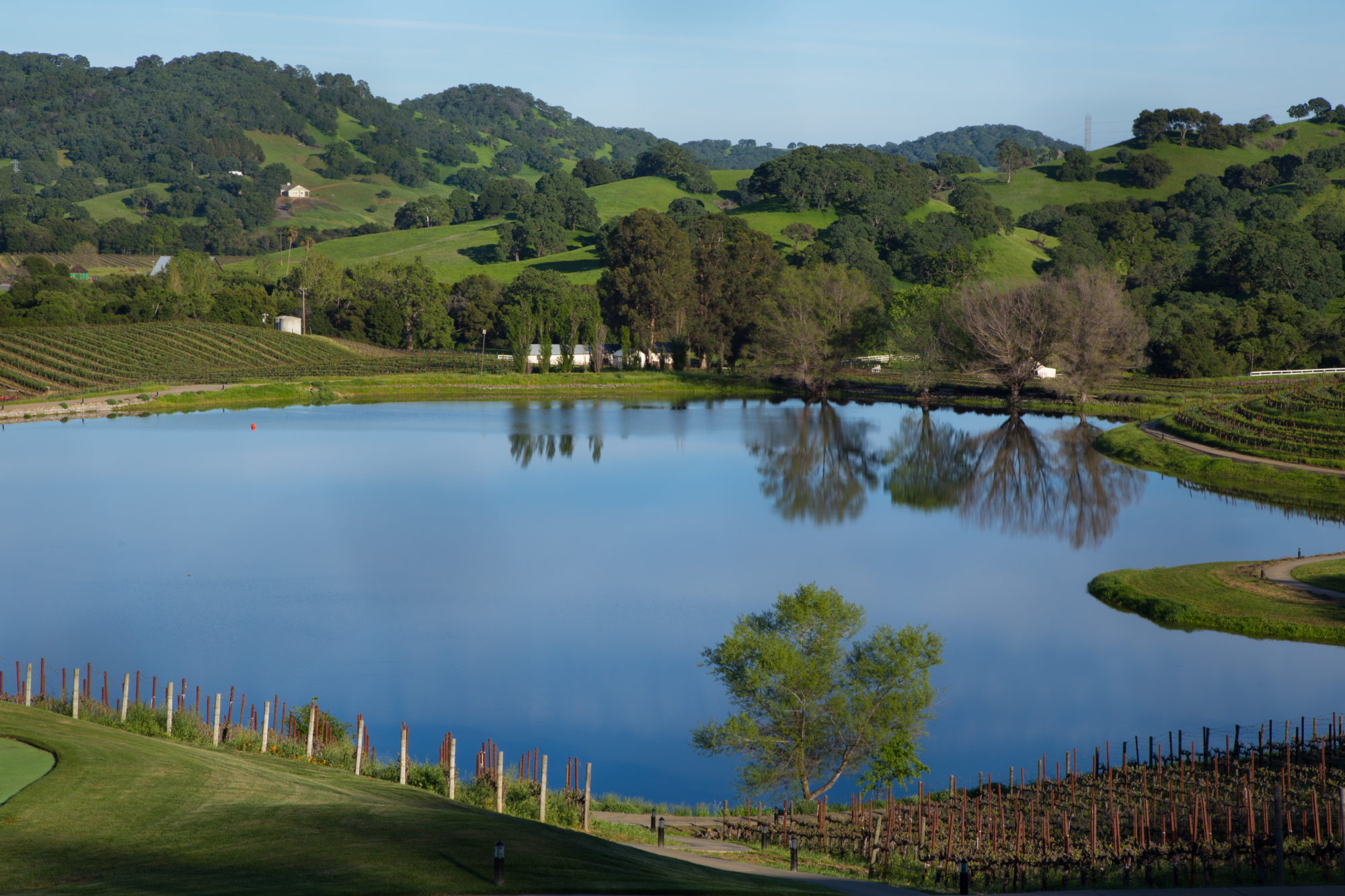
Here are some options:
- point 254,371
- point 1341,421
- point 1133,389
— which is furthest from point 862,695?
point 254,371

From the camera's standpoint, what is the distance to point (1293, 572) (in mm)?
36281

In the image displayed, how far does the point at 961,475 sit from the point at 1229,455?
14756 millimetres

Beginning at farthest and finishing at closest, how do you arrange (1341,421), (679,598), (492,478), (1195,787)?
(1341,421) → (492,478) → (679,598) → (1195,787)

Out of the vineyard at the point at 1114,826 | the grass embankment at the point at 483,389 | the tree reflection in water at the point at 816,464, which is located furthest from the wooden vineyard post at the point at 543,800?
the grass embankment at the point at 483,389

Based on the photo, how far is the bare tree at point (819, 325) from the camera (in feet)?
331

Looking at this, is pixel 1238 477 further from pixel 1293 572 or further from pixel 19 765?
pixel 19 765

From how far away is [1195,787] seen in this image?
19109 mm

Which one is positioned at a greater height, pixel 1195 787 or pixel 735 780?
pixel 1195 787

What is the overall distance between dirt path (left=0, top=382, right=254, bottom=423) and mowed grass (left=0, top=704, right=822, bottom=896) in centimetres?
7099

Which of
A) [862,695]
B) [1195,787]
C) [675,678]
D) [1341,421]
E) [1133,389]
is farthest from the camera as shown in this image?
[1133,389]

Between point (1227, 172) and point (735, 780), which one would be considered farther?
point (1227, 172)

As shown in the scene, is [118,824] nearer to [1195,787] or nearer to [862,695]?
[862,695]

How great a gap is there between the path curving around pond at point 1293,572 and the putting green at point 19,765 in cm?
3361

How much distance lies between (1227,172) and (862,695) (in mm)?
203145
